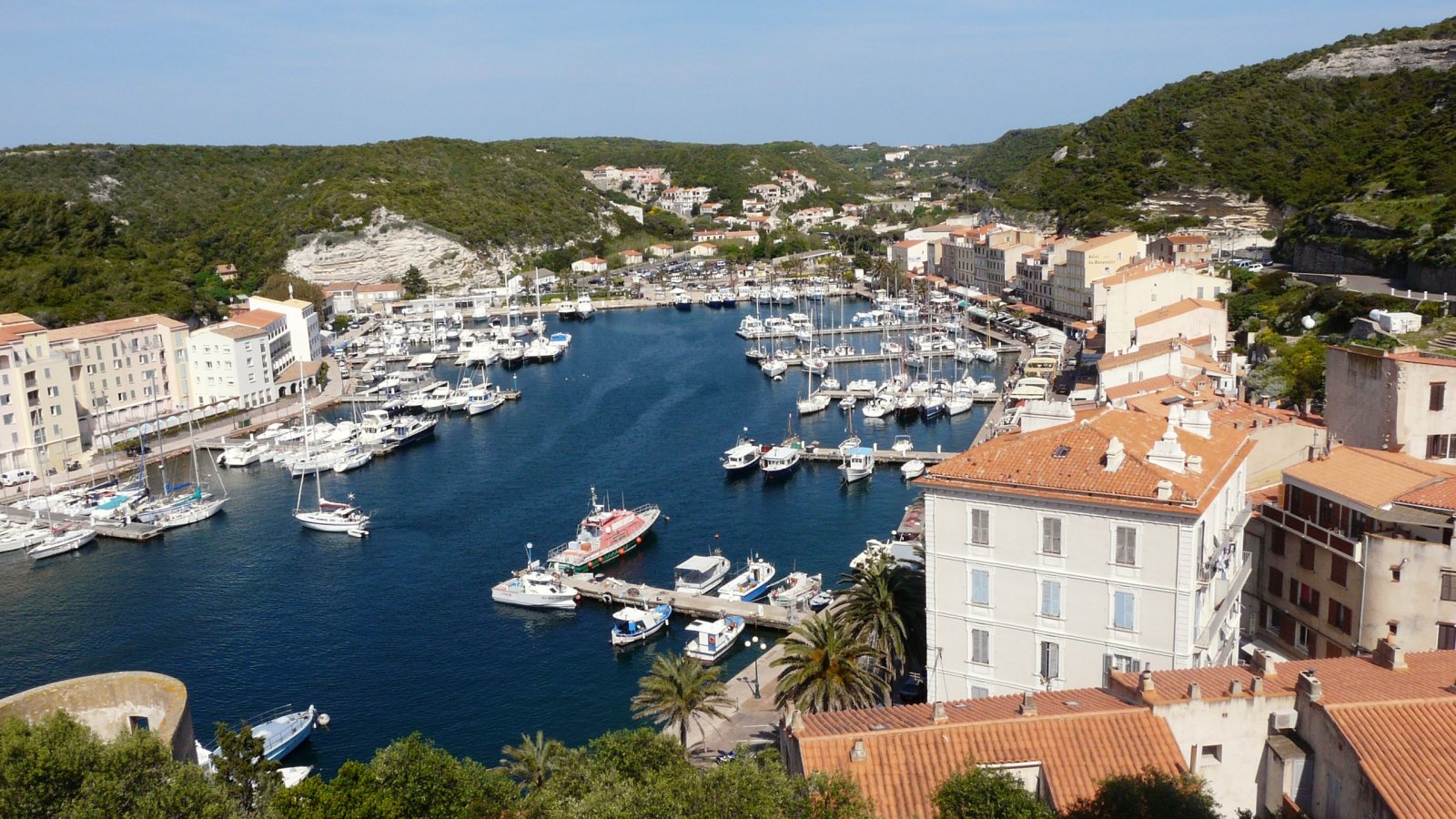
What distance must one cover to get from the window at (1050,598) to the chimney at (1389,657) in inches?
248

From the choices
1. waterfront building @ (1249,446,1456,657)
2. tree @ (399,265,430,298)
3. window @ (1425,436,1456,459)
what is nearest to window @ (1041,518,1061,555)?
waterfront building @ (1249,446,1456,657)

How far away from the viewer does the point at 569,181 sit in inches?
7574

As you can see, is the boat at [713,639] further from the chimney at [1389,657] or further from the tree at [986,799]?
the tree at [986,799]

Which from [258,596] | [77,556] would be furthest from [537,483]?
[77,556]

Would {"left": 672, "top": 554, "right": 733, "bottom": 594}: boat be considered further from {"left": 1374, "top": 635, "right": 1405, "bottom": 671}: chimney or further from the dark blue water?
{"left": 1374, "top": 635, "right": 1405, "bottom": 671}: chimney

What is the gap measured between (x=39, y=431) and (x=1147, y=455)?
61942mm

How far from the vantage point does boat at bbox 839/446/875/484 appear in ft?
183

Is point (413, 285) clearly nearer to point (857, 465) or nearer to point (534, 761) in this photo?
point (857, 465)

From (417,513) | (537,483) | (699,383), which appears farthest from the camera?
(699,383)

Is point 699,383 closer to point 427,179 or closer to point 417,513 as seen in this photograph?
point 417,513

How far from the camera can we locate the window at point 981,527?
74.4 ft

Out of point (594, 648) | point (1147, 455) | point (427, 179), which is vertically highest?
point (427, 179)

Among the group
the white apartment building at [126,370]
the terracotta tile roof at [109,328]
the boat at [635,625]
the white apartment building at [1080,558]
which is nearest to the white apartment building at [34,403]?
the white apartment building at [126,370]

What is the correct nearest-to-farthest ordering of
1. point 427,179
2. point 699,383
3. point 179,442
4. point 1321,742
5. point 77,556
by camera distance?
point 1321,742 → point 77,556 → point 179,442 → point 699,383 → point 427,179
